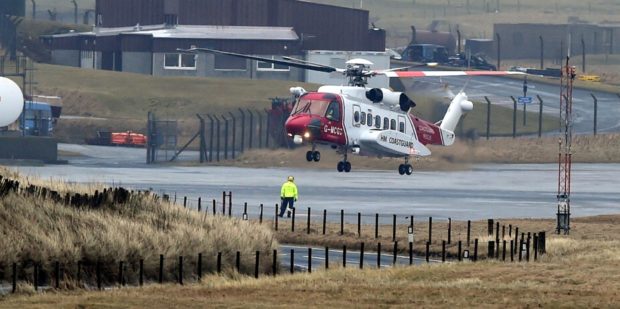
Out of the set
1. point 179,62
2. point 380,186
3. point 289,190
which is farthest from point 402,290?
point 179,62

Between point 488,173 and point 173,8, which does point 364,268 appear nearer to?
point 488,173

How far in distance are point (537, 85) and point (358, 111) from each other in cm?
6420

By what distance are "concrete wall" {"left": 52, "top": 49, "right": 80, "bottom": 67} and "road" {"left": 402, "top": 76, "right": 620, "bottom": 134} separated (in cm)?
2577

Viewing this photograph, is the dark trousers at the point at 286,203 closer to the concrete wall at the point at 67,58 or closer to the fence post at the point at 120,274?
the fence post at the point at 120,274

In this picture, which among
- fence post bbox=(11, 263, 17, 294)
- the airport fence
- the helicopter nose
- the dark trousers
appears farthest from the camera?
the helicopter nose

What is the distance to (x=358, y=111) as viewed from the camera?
206 feet

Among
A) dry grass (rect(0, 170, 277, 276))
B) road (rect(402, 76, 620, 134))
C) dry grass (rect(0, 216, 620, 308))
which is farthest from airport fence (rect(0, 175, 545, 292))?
road (rect(402, 76, 620, 134))

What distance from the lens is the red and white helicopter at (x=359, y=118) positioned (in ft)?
199

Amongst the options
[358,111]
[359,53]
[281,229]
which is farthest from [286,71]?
[281,229]

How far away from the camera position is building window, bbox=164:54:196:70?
114875 mm

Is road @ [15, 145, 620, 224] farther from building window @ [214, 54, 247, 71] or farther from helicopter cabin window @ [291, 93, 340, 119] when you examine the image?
building window @ [214, 54, 247, 71]

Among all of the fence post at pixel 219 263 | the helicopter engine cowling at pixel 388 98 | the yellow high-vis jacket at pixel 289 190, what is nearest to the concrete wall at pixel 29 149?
the helicopter engine cowling at pixel 388 98

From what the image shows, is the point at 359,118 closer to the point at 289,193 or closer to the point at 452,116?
the point at 452,116

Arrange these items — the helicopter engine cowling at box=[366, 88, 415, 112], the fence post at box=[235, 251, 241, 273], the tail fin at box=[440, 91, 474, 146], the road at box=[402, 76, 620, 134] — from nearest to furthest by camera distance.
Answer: the fence post at box=[235, 251, 241, 273]
the helicopter engine cowling at box=[366, 88, 415, 112]
the tail fin at box=[440, 91, 474, 146]
the road at box=[402, 76, 620, 134]
